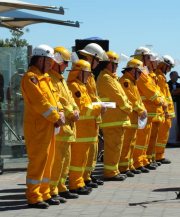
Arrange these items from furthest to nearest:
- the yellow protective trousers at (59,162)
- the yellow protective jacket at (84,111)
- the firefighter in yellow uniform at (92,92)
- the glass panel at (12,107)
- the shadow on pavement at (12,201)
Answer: the glass panel at (12,107), the firefighter in yellow uniform at (92,92), the yellow protective jacket at (84,111), the yellow protective trousers at (59,162), the shadow on pavement at (12,201)

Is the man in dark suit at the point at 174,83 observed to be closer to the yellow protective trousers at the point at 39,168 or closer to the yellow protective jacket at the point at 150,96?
the yellow protective jacket at the point at 150,96

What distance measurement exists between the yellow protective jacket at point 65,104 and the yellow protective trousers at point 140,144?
386 cm

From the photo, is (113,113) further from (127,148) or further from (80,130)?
(80,130)

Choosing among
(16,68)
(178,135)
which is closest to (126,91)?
(16,68)

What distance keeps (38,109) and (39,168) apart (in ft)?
2.44

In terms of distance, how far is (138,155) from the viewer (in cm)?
1421

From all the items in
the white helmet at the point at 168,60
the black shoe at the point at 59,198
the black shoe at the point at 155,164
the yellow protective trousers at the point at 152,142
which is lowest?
the black shoe at the point at 155,164

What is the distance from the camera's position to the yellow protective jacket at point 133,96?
13328 millimetres

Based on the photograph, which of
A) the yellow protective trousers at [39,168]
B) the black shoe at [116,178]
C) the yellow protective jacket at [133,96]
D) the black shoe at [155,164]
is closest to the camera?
the yellow protective trousers at [39,168]

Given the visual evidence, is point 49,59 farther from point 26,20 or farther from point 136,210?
point 26,20

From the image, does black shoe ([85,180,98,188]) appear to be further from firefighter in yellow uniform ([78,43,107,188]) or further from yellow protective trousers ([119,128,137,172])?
yellow protective trousers ([119,128,137,172])

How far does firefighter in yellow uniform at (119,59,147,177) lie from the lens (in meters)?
13.4

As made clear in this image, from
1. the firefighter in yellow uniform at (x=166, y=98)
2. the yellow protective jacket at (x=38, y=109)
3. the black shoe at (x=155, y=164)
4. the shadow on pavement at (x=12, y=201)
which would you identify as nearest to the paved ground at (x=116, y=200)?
the shadow on pavement at (x=12, y=201)

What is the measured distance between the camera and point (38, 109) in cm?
946
